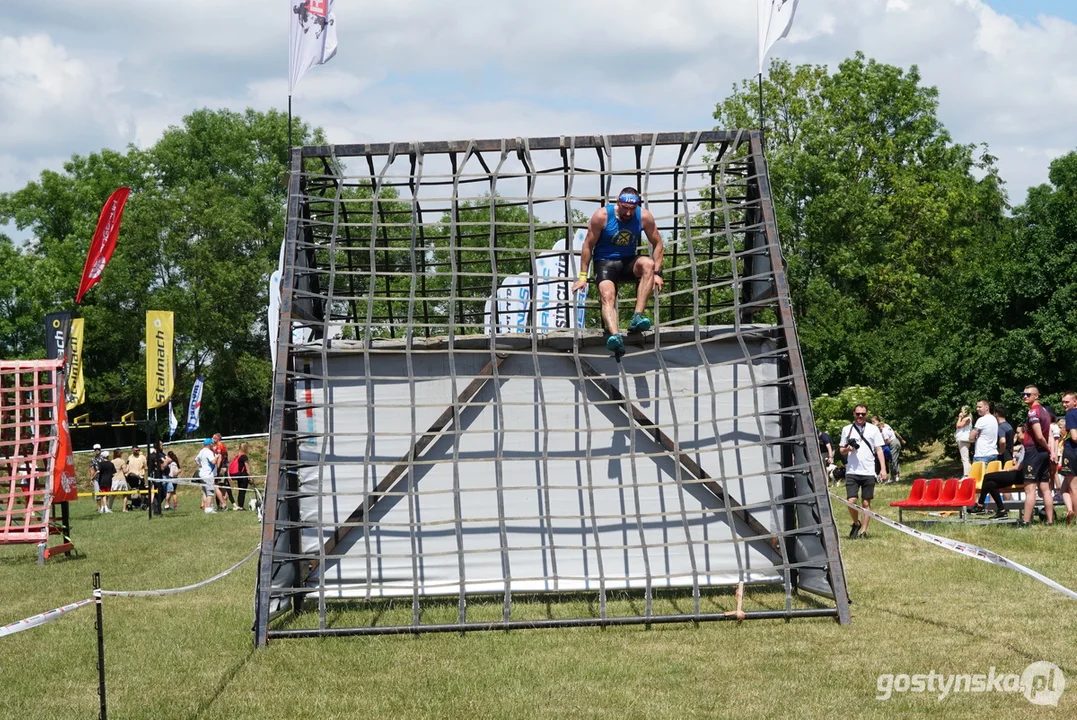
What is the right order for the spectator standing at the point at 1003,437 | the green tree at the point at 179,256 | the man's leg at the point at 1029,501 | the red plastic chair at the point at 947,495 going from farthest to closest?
the green tree at the point at 179,256 → the spectator standing at the point at 1003,437 → the red plastic chair at the point at 947,495 → the man's leg at the point at 1029,501

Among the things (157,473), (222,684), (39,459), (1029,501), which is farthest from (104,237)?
(222,684)

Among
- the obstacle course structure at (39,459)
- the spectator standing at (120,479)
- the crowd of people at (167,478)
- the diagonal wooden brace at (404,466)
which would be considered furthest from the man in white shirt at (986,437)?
the spectator standing at (120,479)

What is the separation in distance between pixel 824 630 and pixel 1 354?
173 feet

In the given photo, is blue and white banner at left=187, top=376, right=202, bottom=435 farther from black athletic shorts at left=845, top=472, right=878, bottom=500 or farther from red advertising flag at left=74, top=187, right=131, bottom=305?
black athletic shorts at left=845, top=472, right=878, bottom=500

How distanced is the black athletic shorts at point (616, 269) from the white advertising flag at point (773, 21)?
2.34 meters

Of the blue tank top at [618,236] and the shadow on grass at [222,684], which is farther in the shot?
the blue tank top at [618,236]

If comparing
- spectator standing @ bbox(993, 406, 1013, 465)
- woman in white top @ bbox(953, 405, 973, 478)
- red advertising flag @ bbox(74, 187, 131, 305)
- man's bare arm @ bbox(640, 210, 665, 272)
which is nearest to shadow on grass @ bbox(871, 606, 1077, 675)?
man's bare arm @ bbox(640, 210, 665, 272)

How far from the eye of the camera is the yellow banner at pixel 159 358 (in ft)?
112

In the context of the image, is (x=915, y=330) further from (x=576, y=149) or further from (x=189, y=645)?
(x=189, y=645)

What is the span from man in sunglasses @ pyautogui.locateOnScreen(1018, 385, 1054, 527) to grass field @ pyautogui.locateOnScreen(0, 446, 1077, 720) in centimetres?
379

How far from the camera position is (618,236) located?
34.7 feet

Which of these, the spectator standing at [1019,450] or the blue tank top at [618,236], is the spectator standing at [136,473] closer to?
the spectator standing at [1019,450]

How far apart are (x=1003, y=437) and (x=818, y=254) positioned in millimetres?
28551

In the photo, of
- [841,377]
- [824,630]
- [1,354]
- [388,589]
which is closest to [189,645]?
[388,589]
